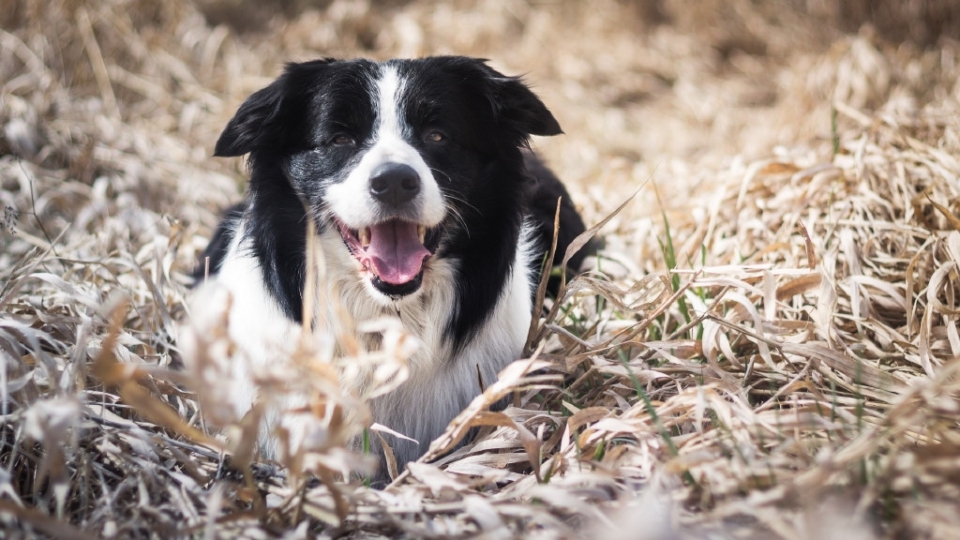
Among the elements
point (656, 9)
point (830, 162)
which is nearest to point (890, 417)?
point (830, 162)

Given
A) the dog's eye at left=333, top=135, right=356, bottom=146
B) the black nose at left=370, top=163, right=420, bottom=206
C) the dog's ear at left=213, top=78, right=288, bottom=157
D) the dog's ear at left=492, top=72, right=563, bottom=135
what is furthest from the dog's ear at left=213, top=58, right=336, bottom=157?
the dog's ear at left=492, top=72, right=563, bottom=135

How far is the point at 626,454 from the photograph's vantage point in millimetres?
1966

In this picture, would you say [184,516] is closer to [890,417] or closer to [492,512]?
[492,512]

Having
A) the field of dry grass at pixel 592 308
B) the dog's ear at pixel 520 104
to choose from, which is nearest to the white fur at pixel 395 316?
the field of dry grass at pixel 592 308

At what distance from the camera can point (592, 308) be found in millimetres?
3355

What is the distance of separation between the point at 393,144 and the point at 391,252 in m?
0.36

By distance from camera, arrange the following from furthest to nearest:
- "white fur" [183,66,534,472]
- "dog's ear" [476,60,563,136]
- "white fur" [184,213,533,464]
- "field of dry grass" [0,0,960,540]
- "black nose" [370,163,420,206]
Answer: "dog's ear" [476,60,563,136] < "white fur" [184,213,533,464] < "white fur" [183,66,534,472] < "black nose" [370,163,420,206] < "field of dry grass" [0,0,960,540]

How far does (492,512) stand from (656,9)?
27.2 ft

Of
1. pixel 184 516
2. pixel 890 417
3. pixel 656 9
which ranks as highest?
pixel 656 9

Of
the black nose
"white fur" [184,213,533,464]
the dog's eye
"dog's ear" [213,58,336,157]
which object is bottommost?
"white fur" [184,213,533,464]

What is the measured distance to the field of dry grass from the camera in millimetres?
1635

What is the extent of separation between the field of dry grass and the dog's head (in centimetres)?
45

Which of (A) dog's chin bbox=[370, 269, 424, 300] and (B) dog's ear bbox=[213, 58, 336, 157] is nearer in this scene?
(A) dog's chin bbox=[370, 269, 424, 300]

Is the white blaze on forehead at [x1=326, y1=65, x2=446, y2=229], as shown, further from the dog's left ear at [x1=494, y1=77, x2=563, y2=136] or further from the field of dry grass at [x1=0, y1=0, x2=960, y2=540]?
the field of dry grass at [x1=0, y1=0, x2=960, y2=540]
